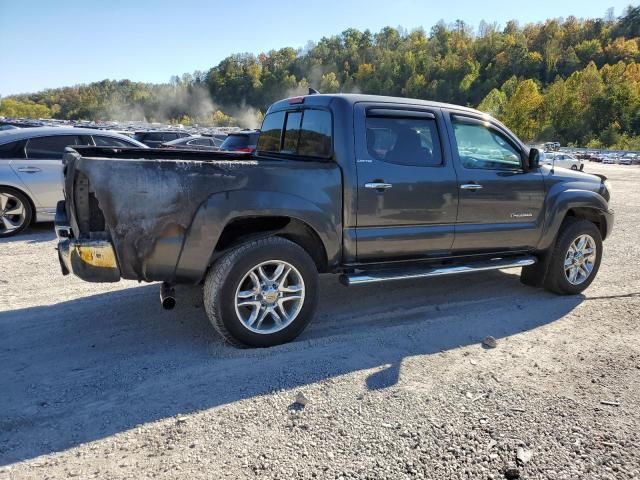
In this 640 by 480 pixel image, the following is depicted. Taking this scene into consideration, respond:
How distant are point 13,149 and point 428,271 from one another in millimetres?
6951

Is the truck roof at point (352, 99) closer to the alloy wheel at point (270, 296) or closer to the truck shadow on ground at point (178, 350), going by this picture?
the alloy wheel at point (270, 296)

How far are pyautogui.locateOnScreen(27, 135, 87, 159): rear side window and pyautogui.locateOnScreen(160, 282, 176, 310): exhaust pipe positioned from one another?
550 centimetres

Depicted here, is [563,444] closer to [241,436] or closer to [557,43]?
[241,436]

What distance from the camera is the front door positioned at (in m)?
4.66

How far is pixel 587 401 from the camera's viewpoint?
325 centimetres

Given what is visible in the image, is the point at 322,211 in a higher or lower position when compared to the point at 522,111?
lower

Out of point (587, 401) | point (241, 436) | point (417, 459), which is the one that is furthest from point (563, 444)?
point (241, 436)

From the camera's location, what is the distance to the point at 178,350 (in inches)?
151

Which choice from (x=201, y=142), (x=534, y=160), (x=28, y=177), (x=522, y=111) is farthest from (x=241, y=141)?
(x=522, y=111)

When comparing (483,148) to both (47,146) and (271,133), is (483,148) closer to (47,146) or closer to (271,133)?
(271,133)

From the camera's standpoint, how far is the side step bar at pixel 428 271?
4.14 meters

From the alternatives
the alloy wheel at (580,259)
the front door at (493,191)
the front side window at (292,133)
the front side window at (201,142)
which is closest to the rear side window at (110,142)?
the front side window at (292,133)

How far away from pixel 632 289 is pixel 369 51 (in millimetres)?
193009

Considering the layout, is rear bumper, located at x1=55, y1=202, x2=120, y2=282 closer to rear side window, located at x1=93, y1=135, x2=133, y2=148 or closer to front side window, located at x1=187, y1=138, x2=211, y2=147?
rear side window, located at x1=93, y1=135, x2=133, y2=148
